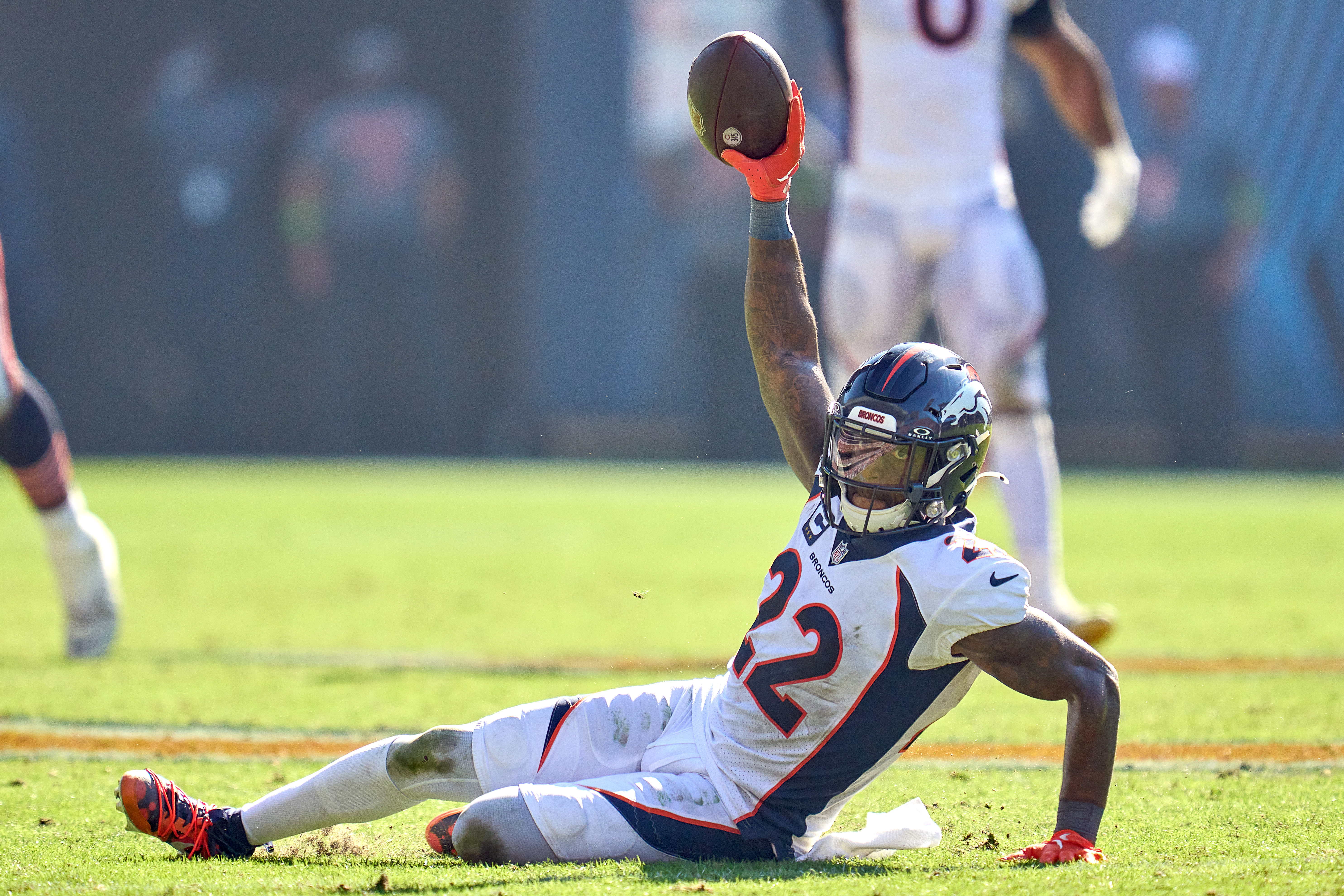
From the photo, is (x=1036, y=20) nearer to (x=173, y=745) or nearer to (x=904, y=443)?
(x=904, y=443)

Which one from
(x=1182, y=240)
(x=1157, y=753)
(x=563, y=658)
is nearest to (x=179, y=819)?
(x=1157, y=753)

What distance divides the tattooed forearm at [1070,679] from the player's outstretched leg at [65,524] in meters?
3.68

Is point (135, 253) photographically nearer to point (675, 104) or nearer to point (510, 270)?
point (510, 270)

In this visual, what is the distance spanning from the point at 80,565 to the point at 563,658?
67.8 inches

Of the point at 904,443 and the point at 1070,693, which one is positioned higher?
the point at 904,443

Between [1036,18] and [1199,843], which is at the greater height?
A: [1036,18]

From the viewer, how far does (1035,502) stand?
5.07 meters

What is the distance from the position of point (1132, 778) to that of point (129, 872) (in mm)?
2189

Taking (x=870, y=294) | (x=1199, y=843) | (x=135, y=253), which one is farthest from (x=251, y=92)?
(x=1199, y=843)

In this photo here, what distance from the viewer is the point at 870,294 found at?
5.35m

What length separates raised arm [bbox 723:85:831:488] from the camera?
326 centimetres

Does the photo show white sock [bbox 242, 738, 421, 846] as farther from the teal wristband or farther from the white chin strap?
the teal wristband

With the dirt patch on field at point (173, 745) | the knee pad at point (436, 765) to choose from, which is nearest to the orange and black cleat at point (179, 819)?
the knee pad at point (436, 765)

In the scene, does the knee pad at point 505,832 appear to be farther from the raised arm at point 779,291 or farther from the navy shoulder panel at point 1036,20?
the navy shoulder panel at point 1036,20
